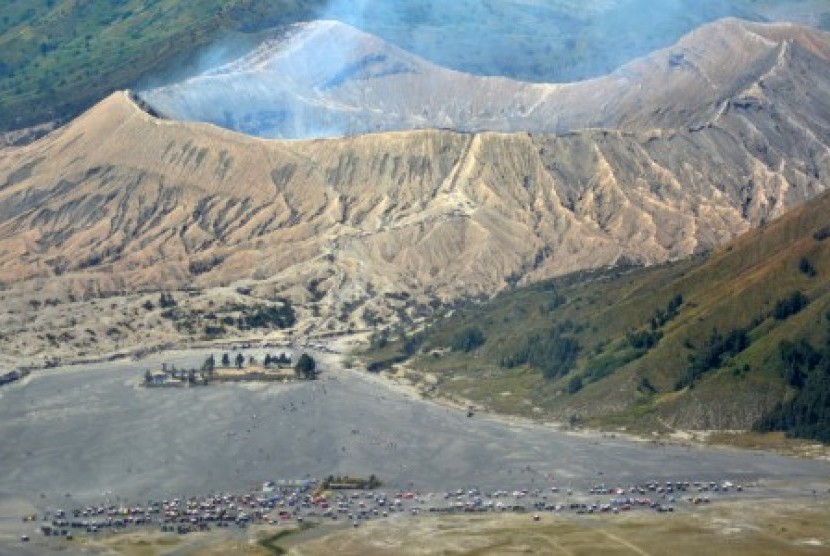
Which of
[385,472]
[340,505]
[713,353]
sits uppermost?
[340,505]

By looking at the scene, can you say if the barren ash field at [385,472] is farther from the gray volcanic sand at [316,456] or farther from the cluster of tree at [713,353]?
the cluster of tree at [713,353]

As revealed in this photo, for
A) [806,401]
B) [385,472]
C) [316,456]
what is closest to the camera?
[385,472]

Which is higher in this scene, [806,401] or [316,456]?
[316,456]

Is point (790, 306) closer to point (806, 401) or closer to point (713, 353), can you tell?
point (713, 353)

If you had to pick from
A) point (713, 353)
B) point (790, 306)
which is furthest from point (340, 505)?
point (790, 306)

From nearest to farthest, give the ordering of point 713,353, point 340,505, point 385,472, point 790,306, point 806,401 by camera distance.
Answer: point 340,505 < point 385,472 < point 806,401 < point 713,353 < point 790,306

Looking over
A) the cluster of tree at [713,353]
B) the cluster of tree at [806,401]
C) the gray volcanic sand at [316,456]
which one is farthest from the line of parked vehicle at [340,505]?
the cluster of tree at [713,353]

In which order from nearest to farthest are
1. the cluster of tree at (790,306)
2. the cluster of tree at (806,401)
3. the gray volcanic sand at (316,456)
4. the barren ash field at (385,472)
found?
the barren ash field at (385,472) → the gray volcanic sand at (316,456) → the cluster of tree at (806,401) → the cluster of tree at (790,306)
